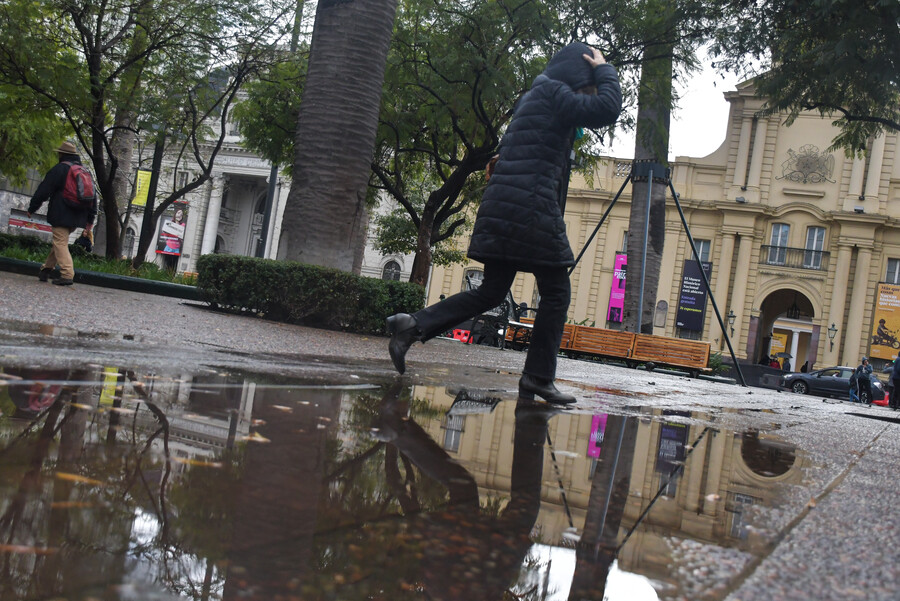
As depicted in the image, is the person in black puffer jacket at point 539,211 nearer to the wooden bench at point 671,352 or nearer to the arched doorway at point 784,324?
the wooden bench at point 671,352

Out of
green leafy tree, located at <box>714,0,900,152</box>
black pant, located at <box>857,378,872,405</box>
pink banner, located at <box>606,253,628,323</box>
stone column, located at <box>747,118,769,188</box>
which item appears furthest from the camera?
pink banner, located at <box>606,253,628,323</box>

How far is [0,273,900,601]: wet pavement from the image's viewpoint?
3.61 feet

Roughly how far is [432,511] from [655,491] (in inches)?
32.3

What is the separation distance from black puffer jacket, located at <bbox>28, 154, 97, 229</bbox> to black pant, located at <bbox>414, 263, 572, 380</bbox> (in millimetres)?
6756

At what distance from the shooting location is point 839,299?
39.8m

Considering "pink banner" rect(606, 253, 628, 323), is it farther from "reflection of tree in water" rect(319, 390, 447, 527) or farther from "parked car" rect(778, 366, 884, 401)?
"reflection of tree in water" rect(319, 390, 447, 527)

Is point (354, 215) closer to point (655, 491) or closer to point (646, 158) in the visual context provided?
point (655, 491)

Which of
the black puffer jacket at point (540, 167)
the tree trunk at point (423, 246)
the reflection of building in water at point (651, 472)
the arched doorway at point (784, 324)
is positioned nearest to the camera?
the reflection of building in water at point (651, 472)

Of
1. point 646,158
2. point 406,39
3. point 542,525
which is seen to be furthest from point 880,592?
point 646,158

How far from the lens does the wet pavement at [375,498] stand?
1102 millimetres

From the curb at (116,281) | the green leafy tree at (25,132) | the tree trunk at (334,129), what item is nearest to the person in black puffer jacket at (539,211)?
the tree trunk at (334,129)

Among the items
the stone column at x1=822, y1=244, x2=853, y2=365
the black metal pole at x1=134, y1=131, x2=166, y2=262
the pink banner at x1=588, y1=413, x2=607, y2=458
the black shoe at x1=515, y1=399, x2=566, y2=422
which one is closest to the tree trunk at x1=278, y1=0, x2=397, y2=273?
the black shoe at x1=515, y1=399, x2=566, y2=422

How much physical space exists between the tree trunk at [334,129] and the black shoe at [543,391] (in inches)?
203

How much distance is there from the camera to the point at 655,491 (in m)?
2.10
